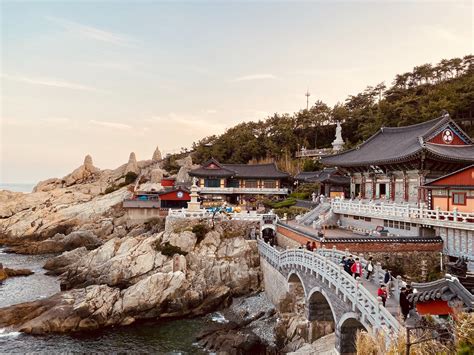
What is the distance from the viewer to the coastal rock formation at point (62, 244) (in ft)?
193

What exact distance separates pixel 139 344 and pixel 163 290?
6619mm

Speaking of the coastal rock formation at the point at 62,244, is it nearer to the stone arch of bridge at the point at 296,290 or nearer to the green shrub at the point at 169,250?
the green shrub at the point at 169,250

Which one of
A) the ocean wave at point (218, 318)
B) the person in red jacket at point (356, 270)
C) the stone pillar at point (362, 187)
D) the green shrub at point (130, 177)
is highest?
the green shrub at point (130, 177)

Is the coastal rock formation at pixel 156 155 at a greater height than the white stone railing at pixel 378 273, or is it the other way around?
the coastal rock formation at pixel 156 155

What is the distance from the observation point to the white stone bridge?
631 inches

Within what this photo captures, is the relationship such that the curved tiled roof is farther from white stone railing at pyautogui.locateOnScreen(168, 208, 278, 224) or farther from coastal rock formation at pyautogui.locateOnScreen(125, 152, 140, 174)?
coastal rock formation at pyautogui.locateOnScreen(125, 152, 140, 174)

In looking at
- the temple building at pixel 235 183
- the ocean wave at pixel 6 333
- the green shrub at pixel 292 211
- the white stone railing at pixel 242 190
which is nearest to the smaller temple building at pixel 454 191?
the green shrub at pixel 292 211

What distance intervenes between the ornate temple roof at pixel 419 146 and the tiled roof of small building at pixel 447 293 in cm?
2035

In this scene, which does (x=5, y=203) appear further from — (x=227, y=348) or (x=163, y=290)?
(x=227, y=348)

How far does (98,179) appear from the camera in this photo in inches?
3632

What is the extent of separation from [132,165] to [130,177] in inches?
283

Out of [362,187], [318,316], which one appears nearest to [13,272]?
[318,316]

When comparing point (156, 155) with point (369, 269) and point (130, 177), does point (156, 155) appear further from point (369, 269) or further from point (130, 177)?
point (369, 269)

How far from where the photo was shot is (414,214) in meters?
28.5
